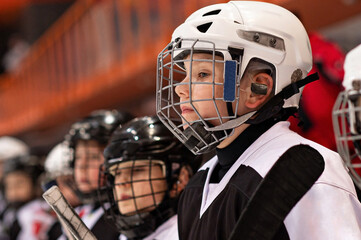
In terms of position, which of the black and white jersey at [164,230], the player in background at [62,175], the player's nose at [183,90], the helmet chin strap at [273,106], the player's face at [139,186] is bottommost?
the player in background at [62,175]

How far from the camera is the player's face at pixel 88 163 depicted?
7.20 feet

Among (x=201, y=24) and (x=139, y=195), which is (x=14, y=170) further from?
(x=201, y=24)

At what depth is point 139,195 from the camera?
1.57 meters

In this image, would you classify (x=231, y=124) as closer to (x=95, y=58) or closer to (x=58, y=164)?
(x=58, y=164)

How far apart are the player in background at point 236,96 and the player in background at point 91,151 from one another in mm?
1056

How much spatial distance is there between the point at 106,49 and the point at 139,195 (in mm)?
3645

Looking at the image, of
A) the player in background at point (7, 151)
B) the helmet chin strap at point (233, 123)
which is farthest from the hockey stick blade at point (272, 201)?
the player in background at point (7, 151)

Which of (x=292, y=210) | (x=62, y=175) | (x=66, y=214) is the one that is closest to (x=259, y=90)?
(x=292, y=210)

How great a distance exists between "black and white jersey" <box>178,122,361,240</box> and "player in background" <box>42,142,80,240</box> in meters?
1.35

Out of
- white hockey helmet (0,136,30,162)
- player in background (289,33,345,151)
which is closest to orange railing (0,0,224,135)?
white hockey helmet (0,136,30,162)

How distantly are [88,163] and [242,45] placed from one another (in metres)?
1.30

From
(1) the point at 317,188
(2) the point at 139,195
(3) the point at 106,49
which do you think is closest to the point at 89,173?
(2) the point at 139,195

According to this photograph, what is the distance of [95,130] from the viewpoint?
2186 mm

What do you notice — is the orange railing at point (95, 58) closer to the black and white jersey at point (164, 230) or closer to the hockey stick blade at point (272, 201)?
the black and white jersey at point (164, 230)
